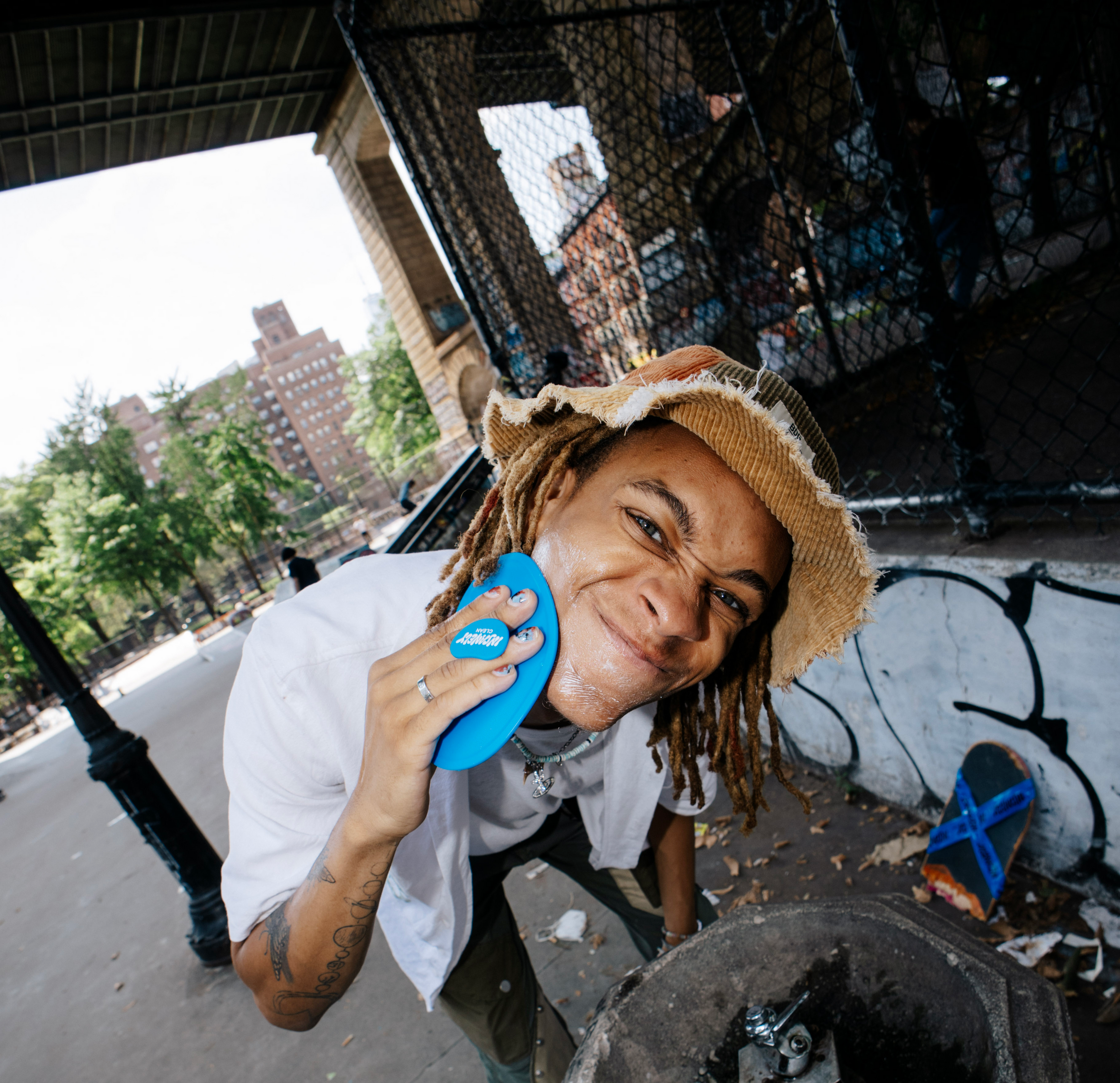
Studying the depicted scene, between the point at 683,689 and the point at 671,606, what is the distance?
0.43m

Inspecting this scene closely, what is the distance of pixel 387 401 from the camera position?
101 ft

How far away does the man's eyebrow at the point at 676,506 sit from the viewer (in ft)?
4.74

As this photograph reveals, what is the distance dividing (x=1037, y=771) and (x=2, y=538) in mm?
39571

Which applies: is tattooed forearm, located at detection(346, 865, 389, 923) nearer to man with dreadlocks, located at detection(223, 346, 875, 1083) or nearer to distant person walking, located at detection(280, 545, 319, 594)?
man with dreadlocks, located at detection(223, 346, 875, 1083)

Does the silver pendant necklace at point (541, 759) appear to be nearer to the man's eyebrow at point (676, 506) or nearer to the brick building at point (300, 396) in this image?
the man's eyebrow at point (676, 506)

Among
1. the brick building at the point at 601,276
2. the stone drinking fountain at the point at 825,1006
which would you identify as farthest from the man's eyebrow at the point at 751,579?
the brick building at the point at 601,276

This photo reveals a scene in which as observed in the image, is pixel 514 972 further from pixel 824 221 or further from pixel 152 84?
pixel 152 84

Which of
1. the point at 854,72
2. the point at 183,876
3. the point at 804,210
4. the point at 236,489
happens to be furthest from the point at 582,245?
the point at 236,489

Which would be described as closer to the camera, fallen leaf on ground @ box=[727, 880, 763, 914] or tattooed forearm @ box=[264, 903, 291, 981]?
tattooed forearm @ box=[264, 903, 291, 981]

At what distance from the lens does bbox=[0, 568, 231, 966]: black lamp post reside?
4.02 meters

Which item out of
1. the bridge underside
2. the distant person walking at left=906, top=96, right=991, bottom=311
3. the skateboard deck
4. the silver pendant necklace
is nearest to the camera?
the silver pendant necklace

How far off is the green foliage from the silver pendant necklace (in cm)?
2713

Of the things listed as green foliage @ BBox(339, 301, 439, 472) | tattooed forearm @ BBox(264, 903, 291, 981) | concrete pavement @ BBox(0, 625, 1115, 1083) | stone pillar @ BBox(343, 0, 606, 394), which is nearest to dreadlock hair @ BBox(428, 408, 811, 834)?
tattooed forearm @ BBox(264, 903, 291, 981)

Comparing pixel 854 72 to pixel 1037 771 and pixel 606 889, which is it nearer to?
pixel 1037 771
